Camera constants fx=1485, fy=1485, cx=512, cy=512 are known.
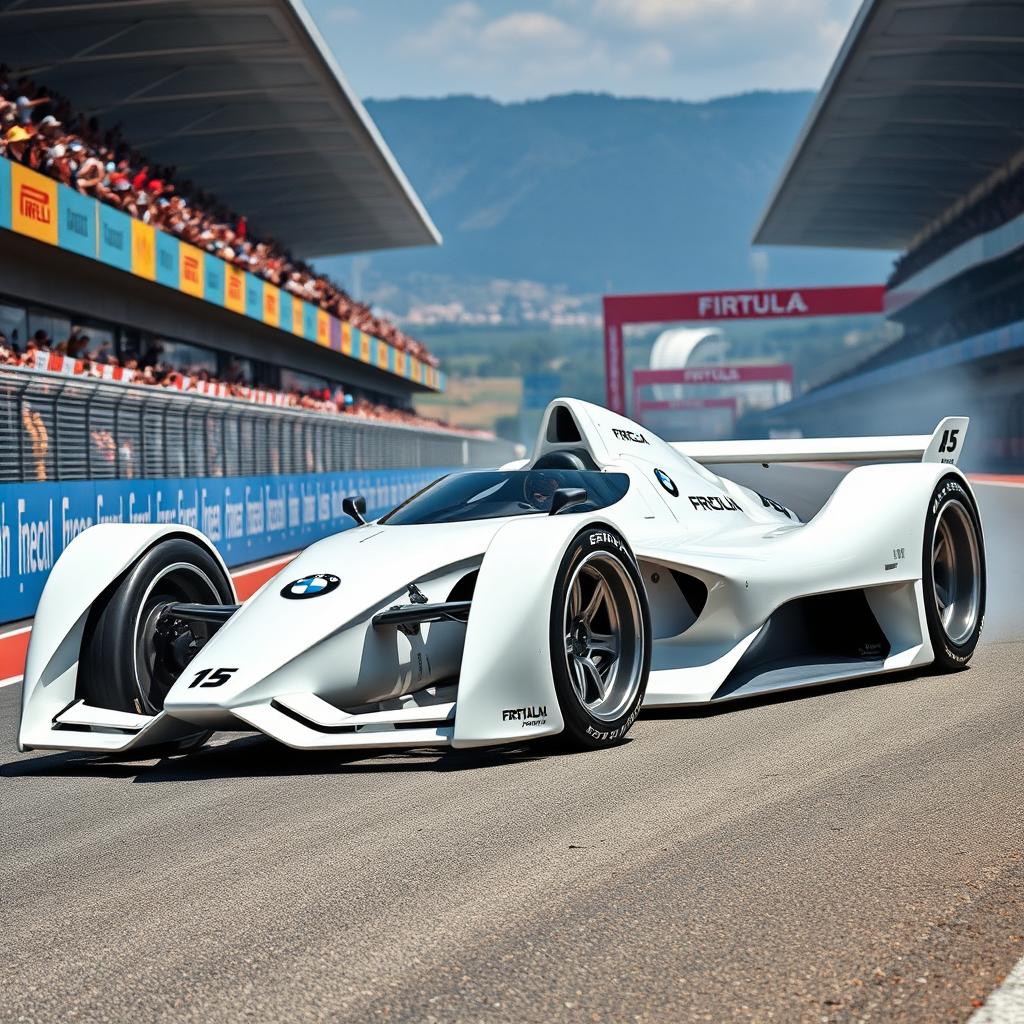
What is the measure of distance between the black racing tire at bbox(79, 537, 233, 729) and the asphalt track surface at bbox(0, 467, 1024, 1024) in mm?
282

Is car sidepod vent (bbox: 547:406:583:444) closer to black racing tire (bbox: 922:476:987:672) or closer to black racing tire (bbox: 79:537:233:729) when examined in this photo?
black racing tire (bbox: 922:476:987:672)

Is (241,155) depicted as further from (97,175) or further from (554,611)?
(554,611)

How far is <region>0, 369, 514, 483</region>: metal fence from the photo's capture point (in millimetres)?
12594

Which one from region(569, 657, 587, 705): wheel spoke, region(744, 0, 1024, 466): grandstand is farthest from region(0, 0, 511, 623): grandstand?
region(744, 0, 1024, 466): grandstand

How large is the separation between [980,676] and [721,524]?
1487 mm

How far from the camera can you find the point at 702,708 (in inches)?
258

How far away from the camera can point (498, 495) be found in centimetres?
655

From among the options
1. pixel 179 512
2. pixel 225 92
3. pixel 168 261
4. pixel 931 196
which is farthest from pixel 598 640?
pixel 931 196

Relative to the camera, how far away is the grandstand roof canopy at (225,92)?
2538 cm

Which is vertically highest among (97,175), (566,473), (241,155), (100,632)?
(241,155)

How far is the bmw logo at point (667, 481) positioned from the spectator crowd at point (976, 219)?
131 feet

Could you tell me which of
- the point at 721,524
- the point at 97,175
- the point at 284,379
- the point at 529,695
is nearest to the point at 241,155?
the point at 284,379

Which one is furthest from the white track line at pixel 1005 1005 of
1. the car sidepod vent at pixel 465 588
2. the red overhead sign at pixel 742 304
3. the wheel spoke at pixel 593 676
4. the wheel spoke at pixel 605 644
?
the red overhead sign at pixel 742 304

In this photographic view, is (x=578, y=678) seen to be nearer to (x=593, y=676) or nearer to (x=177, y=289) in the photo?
(x=593, y=676)
